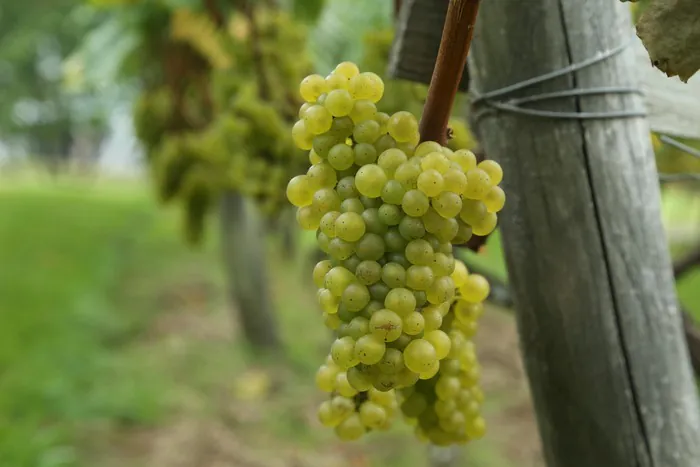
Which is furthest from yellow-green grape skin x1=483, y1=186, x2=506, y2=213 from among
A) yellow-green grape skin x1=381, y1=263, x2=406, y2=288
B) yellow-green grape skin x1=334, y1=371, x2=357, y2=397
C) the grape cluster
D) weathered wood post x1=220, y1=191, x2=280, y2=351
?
weathered wood post x1=220, y1=191, x2=280, y2=351

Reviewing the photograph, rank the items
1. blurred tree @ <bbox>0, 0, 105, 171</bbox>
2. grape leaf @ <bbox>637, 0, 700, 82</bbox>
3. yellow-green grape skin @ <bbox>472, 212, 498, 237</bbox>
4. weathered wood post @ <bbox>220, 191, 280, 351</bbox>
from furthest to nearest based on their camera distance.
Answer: blurred tree @ <bbox>0, 0, 105, 171</bbox> < weathered wood post @ <bbox>220, 191, 280, 351</bbox> < yellow-green grape skin @ <bbox>472, 212, 498, 237</bbox> < grape leaf @ <bbox>637, 0, 700, 82</bbox>

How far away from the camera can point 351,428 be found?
69 cm

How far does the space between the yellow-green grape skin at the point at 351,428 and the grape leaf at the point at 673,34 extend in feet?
1.43

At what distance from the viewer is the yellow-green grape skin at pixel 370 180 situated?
56cm

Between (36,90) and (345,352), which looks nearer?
(345,352)

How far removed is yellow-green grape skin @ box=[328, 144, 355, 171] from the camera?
1.90 ft

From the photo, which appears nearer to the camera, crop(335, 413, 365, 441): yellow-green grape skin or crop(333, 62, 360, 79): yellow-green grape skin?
crop(333, 62, 360, 79): yellow-green grape skin

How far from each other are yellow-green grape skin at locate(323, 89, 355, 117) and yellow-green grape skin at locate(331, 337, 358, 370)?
19cm

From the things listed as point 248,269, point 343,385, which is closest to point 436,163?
point 343,385

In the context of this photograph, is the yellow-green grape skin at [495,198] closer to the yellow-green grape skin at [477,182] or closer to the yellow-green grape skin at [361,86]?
the yellow-green grape skin at [477,182]

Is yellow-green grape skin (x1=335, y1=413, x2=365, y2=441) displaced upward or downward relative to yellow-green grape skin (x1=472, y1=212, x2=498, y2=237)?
downward

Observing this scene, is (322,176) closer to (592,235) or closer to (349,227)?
(349,227)

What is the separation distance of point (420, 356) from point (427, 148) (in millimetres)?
175

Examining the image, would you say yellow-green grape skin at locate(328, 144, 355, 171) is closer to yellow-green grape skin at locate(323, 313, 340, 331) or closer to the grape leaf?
yellow-green grape skin at locate(323, 313, 340, 331)
